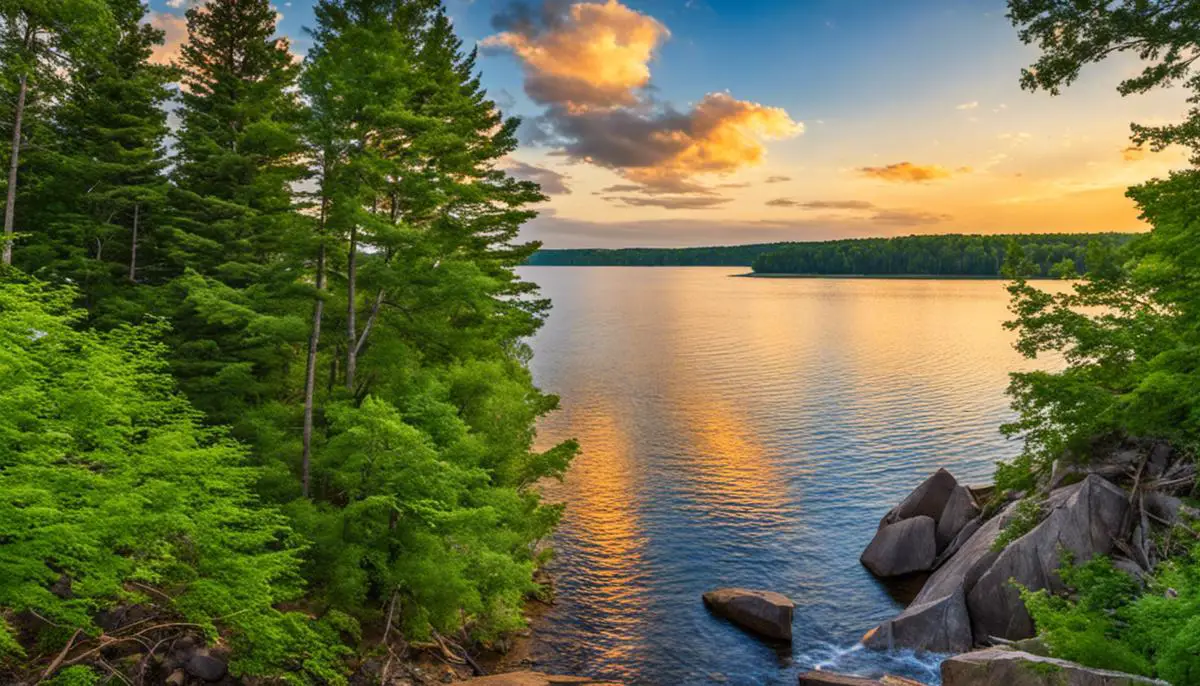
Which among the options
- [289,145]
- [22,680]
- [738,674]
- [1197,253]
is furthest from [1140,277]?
[22,680]

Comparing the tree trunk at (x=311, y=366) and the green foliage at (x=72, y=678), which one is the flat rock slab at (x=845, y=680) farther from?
the green foliage at (x=72, y=678)

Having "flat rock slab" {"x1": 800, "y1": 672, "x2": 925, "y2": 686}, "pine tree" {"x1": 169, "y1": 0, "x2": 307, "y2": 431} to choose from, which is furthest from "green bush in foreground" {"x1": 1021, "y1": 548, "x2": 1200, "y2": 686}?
"pine tree" {"x1": 169, "y1": 0, "x2": 307, "y2": 431}

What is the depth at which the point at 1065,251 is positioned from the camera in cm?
16638

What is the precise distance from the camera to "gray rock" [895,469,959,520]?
1175 inches

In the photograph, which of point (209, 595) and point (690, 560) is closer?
point (209, 595)

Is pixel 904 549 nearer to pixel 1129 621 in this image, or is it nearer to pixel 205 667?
pixel 1129 621

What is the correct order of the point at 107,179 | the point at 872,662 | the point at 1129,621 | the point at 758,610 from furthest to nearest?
1. the point at 107,179
2. the point at 758,610
3. the point at 872,662
4. the point at 1129,621

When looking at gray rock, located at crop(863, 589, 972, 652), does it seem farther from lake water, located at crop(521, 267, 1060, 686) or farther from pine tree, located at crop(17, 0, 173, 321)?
pine tree, located at crop(17, 0, 173, 321)

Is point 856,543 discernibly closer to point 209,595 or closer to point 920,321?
point 209,595

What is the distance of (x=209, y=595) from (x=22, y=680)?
10.1 feet

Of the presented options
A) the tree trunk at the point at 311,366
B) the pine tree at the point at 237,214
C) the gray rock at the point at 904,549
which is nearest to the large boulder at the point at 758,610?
the gray rock at the point at 904,549

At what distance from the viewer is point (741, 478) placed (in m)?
39.3

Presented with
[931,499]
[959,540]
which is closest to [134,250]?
[931,499]

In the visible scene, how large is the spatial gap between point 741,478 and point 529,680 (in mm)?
23363
